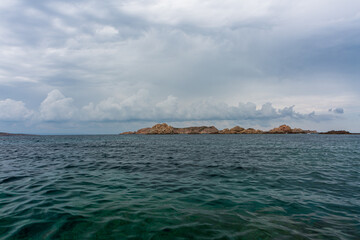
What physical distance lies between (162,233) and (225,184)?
25.3ft

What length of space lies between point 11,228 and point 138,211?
4.80 m

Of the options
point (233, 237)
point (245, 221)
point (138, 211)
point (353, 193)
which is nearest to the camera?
point (233, 237)

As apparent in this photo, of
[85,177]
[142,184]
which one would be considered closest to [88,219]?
[142,184]

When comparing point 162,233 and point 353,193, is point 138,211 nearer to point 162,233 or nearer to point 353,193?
point 162,233

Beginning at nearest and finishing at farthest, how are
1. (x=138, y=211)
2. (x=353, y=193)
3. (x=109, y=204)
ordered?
(x=138, y=211)
(x=109, y=204)
(x=353, y=193)

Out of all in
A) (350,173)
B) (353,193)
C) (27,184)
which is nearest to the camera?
(353,193)

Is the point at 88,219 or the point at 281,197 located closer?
the point at 88,219

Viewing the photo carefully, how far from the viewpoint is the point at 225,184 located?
1349 centimetres

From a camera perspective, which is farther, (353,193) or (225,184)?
(225,184)

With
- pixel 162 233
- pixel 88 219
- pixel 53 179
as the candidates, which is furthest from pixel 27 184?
pixel 162 233

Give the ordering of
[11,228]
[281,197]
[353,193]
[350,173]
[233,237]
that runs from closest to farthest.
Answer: [233,237] → [11,228] → [281,197] → [353,193] → [350,173]

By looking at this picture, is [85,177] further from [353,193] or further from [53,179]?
[353,193]

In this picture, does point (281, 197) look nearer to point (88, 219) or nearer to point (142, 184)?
point (142, 184)

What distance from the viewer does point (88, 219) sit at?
784 cm
